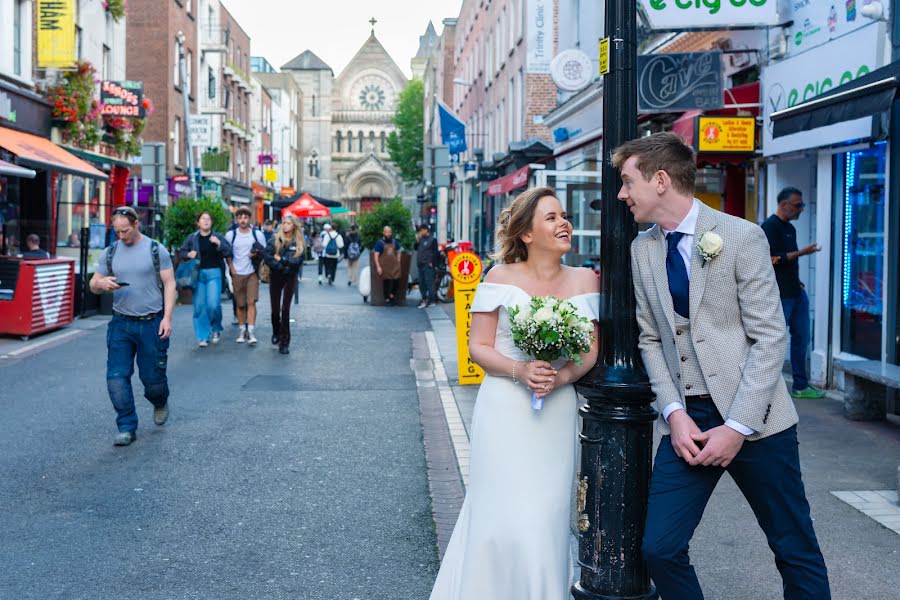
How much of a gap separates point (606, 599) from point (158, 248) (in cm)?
555

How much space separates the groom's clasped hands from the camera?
3176 millimetres

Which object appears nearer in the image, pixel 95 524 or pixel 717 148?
pixel 95 524

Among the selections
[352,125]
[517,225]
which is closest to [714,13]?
[517,225]

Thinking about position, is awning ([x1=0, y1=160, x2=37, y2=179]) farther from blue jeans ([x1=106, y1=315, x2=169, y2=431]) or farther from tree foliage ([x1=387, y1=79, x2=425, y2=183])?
tree foliage ([x1=387, y1=79, x2=425, y2=183])

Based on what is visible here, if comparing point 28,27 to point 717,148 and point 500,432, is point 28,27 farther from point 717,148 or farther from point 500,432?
point 500,432

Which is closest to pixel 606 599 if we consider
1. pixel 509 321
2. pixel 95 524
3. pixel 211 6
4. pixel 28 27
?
pixel 509 321

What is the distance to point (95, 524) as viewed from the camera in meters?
5.83

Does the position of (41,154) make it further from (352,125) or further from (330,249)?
(352,125)

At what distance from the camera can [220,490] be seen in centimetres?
664

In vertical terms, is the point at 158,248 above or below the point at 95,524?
above

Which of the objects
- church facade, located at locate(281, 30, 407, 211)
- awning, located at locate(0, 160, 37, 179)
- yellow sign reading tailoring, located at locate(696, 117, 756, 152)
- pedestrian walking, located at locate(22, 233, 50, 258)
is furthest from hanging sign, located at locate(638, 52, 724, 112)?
church facade, located at locate(281, 30, 407, 211)

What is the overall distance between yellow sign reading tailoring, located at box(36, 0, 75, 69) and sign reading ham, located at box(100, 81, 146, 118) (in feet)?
11.1

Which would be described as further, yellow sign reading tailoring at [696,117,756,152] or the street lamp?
the street lamp

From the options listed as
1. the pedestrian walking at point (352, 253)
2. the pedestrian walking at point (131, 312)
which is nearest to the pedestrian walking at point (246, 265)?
the pedestrian walking at point (131, 312)
